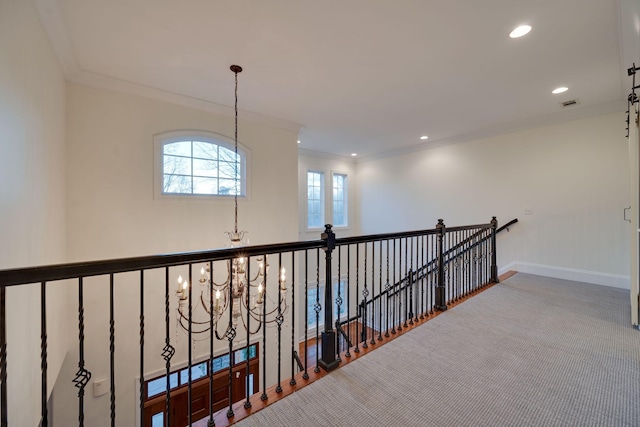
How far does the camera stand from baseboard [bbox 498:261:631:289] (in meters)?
3.75

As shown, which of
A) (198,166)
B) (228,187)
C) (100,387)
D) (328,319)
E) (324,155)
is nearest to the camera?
(328,319)

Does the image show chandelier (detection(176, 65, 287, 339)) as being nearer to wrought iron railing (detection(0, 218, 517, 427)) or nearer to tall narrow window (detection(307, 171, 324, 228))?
wrought iron railing (detection(0, 218, 517, 427))

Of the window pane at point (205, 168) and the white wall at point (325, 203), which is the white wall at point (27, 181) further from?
the white wall at point (325, 203)

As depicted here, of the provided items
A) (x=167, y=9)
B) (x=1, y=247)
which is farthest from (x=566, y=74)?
(x=1, y=247)

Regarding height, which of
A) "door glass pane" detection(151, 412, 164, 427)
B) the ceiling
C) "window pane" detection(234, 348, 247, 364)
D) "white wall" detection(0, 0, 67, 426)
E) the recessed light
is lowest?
"door glass pane" detection(151, 412, 164, 427)

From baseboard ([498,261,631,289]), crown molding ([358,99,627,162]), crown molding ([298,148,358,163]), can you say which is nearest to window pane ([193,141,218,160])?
crown molding ([298,148,358,163])

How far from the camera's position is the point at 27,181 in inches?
77.2

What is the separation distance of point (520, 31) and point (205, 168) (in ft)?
12.9

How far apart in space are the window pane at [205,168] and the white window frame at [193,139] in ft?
0.99

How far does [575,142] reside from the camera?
411 centimetres

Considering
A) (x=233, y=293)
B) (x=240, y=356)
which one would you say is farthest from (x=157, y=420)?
(x=233, y=293)

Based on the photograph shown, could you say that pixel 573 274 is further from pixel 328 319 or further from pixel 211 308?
pixel 211 308

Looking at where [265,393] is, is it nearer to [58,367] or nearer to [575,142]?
[58,367]

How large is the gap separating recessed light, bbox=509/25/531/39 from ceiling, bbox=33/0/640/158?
4 cm
